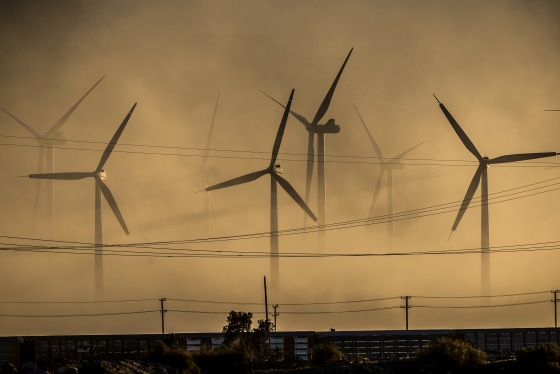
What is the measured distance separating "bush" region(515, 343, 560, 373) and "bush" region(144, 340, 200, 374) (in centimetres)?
2644

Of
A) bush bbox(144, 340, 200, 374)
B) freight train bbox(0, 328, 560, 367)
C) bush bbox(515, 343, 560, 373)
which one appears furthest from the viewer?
freight train bbox(0, 328, 560, 367)

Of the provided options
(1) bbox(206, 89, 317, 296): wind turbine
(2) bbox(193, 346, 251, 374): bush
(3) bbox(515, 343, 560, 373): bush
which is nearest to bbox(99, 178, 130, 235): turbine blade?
(1) bbox(206, 89, 317, 296): wind turbine

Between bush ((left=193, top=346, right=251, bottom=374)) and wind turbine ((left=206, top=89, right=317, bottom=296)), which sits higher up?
wind turbine ((left=206, top=89, right=317, bottom=296))

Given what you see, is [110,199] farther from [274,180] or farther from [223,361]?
[223,361]

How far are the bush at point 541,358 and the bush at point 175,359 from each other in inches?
1041

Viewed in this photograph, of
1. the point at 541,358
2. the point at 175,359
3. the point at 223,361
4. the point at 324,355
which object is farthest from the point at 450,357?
the point at 175,359

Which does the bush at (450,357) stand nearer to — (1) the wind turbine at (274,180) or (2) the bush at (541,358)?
(2) the bush at (541,358)

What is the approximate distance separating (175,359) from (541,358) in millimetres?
29464

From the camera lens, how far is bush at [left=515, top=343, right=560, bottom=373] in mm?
95250

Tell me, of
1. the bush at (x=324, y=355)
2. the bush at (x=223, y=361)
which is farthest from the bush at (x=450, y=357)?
the bush at (x=223, y=361)

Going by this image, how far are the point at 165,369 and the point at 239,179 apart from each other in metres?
101

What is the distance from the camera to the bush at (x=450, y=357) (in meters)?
95.6

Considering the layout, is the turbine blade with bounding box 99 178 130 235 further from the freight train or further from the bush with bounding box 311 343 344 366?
the bush with bounding box 311 343 344 366

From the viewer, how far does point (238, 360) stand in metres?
96.2
